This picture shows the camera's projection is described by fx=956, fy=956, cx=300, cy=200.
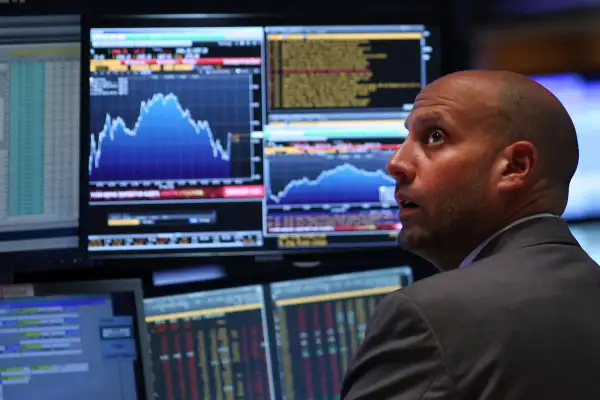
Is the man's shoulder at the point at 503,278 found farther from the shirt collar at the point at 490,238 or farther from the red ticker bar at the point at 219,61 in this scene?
the red ticker bar at the point at 219,61

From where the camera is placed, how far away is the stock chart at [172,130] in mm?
2213

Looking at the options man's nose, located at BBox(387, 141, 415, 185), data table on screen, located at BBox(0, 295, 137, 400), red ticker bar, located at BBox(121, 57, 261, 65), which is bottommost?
data table on screen, located at BBox(0, 295, 137, 400)

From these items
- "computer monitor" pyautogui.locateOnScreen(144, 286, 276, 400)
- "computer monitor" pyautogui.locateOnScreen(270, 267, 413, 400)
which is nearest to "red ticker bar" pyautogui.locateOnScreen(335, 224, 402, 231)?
"computer monitor" pyautogui.locateOnScreen(270, 267, 413, 400)

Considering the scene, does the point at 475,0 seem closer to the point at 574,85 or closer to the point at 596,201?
the point at 574,85

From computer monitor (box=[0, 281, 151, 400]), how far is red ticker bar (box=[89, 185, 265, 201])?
0.20 metres

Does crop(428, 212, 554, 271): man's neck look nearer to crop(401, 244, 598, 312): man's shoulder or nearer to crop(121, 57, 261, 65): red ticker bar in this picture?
crop(401, 244, 598, 312): man's shoulder

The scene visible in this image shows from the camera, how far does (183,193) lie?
87.2 inches

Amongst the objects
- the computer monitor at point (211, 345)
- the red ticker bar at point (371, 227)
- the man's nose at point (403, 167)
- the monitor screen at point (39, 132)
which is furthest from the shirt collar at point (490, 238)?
the monitor screen at point (39, 132)

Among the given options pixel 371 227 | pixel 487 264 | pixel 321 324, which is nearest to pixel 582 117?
pixel 371 227

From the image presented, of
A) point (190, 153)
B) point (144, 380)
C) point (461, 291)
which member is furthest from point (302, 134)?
point (461, 291)

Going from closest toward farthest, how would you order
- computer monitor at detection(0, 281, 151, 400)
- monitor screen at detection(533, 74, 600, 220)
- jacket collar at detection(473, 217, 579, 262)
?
jacket collar at detection(473, 217, 579, 262)
computer monitor at detection(0, 281, 151, 400)
monitor screen at detection(533, 74, 600, 220)

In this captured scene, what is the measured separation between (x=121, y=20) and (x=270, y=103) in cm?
40

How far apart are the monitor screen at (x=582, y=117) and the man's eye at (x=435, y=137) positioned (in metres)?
0.99

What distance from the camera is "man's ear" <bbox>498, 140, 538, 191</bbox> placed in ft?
4.58
